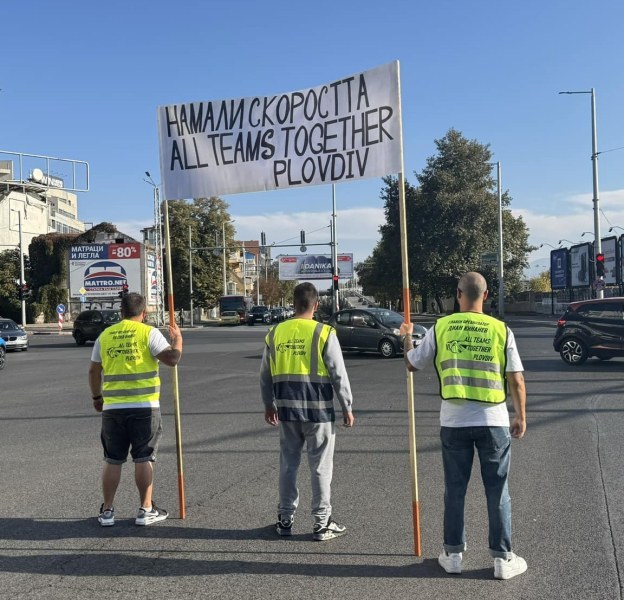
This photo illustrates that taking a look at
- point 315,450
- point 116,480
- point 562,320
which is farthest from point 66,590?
point 562,320

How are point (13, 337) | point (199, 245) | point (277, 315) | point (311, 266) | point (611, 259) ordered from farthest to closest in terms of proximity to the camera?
point (311, 266) < point (199, 245) < point (277, 315) < point (611, 259) < point (13, 337)

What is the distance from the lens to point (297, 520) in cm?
525

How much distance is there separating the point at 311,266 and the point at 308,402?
242 feet

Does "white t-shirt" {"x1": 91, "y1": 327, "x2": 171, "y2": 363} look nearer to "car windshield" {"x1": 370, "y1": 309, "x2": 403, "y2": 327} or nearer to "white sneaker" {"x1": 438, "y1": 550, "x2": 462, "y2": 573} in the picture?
"white sneaker" {"x1": 438, "y1": 550, "x2": 462, "y2": 573}

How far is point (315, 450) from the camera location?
475 cm

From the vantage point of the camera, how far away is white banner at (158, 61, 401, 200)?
5094 mm

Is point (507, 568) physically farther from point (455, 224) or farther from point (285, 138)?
point (455, 224)

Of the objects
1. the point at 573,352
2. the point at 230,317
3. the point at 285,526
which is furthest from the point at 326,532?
the point at 230,317

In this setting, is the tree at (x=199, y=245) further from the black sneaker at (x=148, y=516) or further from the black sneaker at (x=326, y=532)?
the black sneaker at (x=326, y=532)

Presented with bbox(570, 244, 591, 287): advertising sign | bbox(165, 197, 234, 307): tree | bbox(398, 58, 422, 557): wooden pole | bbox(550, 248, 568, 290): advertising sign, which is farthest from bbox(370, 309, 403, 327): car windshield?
bbox(165, 197, 234, 307): tree

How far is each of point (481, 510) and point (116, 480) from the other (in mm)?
2895

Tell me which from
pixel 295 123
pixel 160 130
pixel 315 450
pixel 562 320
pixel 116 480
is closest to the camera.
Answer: pixel 315 450

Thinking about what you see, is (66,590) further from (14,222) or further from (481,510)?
(14,222)

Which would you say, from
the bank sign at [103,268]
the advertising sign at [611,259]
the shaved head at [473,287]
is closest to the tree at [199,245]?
the bank sign at [103,268]
